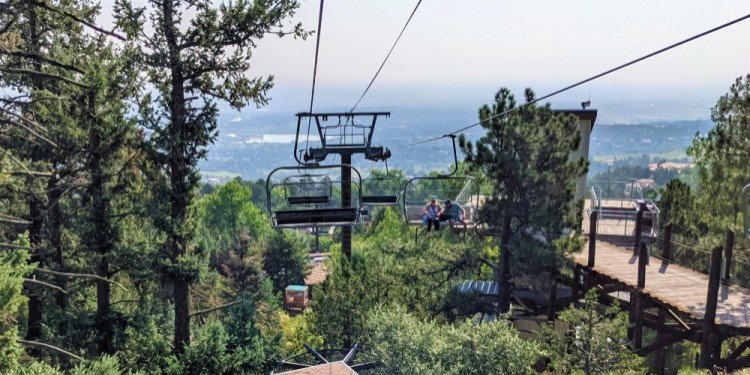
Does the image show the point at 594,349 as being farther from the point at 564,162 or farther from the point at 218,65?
the point at 218,65

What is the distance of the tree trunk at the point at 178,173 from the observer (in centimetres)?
1202

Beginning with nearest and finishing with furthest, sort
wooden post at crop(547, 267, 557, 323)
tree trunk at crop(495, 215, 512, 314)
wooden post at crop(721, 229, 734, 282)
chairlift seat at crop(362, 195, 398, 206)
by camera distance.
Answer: wooden post at crop(721, 229, 734, 282), chairlift seat at crop(362, 195, 398, 206), tree trunk at crop(495, 215, 512, 314), wooden post at crop(547, 267, 557, 323)

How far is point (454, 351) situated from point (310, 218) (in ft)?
12.0

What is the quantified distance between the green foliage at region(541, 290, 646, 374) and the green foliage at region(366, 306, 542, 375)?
0.91m

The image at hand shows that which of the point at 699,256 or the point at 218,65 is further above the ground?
the point at 218,65

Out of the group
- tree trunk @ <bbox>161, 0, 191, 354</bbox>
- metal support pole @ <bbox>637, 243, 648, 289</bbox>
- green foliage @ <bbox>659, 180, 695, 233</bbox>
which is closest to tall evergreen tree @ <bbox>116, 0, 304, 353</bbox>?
tree trunk @ <bbox>161, 0, 191, 354</bbox>

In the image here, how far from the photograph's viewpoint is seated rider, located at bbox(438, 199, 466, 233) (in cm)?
1488

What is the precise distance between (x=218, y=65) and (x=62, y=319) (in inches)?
304

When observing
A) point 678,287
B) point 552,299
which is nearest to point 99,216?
point 552,299

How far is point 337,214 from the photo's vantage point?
35.2ft

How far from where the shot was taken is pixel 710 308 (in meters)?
10.8

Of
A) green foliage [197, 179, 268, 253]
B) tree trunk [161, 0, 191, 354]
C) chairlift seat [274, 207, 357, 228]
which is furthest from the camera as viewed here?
green foliage [197, 179, 268, 253]

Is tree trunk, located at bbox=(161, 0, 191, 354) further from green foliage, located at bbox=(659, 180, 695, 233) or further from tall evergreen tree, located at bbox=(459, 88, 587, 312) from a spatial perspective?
green foliage, located at bbox=(659, 180, 695, 233)

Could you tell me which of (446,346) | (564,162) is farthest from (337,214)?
(564,162)
